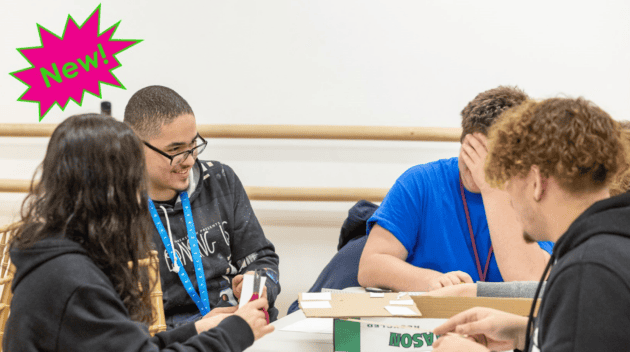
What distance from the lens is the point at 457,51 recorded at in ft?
6.79

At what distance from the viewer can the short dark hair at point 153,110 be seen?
142 centimetres

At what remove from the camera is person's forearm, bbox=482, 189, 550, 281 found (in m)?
1.21

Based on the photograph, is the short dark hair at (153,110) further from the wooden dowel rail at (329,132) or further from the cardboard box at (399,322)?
the cardboard box at (399,322)

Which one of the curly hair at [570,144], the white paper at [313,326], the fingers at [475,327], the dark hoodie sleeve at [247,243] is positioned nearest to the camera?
the curly hair at [570,144]

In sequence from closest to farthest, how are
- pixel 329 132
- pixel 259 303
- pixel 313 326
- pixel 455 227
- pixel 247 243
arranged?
pixel 259 303 < pixel 313 326 < pixel 455 227 < pixel 247 243 < pixel 329 132

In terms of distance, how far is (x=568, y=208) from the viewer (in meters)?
0.72

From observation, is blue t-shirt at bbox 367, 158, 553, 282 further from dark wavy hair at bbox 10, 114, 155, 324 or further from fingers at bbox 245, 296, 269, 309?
dark wavy hair at bbox 10, 114, 155, 324

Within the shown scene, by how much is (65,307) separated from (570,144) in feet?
2.27

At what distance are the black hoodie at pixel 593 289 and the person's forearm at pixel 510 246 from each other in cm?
59

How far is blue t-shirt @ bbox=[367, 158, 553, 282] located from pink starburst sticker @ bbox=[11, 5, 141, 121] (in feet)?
4.36

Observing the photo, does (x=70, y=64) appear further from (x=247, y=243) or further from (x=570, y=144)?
(x=570, y=144)

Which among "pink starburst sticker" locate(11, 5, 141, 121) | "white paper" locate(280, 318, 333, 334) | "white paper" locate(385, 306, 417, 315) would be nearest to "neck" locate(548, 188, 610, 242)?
"white paper" locate(385, 306, 417, 315)

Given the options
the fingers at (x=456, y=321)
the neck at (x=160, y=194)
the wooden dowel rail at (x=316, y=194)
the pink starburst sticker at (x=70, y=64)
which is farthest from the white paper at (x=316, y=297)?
the pink starburst sticker at (x=70, y=64)

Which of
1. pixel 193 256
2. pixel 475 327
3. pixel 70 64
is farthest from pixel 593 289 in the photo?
pixel 70 64
